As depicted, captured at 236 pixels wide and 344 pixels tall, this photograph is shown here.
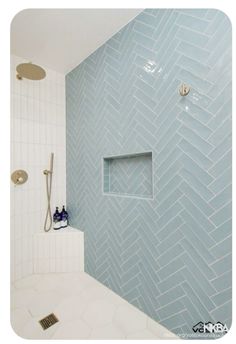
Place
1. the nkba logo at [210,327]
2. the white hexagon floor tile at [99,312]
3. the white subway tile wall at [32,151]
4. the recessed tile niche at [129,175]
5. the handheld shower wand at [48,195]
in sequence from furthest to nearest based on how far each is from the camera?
the handheld shower wand at [48,195]
the white subway tile wall at [32,151]
the recessed tile niche at [129,175]
the white hexagon floor tile at [99,312]
the nkba logo at [210,327]

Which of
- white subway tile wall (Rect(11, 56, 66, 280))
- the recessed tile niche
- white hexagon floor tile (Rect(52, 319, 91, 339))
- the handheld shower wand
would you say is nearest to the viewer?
white hexagon floor tile (Rect(52, 319, 91, 339))

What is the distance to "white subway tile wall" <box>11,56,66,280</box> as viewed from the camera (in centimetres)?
183

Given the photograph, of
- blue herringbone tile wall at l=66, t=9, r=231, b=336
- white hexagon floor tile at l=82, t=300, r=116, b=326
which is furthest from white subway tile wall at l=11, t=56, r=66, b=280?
white hexagon floor tile at l=82, t=300, r=116, b=326

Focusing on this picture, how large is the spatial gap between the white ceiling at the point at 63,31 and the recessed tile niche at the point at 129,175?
40.5 inches

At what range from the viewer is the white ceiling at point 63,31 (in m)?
1.36

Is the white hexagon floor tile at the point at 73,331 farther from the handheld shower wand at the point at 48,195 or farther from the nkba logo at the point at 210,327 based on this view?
the handheld shower wand at the point at 48,195

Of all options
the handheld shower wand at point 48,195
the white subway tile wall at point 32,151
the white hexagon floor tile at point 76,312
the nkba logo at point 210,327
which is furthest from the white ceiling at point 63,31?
the white hexagon floor tile at point 76,312

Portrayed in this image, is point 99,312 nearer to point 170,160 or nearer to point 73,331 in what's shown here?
point 73,331

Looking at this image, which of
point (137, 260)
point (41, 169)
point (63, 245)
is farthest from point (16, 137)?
point (137, 260)

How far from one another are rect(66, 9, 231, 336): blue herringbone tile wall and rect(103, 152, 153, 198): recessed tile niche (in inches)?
3.2

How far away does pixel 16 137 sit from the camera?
185 centimetres

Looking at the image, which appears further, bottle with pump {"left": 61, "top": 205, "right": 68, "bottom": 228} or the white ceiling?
bottle with pump {"left": 61, "top": 205, "right": 68, "bottom": 228}

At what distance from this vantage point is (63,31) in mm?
1538

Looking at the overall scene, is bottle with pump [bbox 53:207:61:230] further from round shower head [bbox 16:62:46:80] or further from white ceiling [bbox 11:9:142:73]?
white ceiling [bbox 11:9:142:73]
